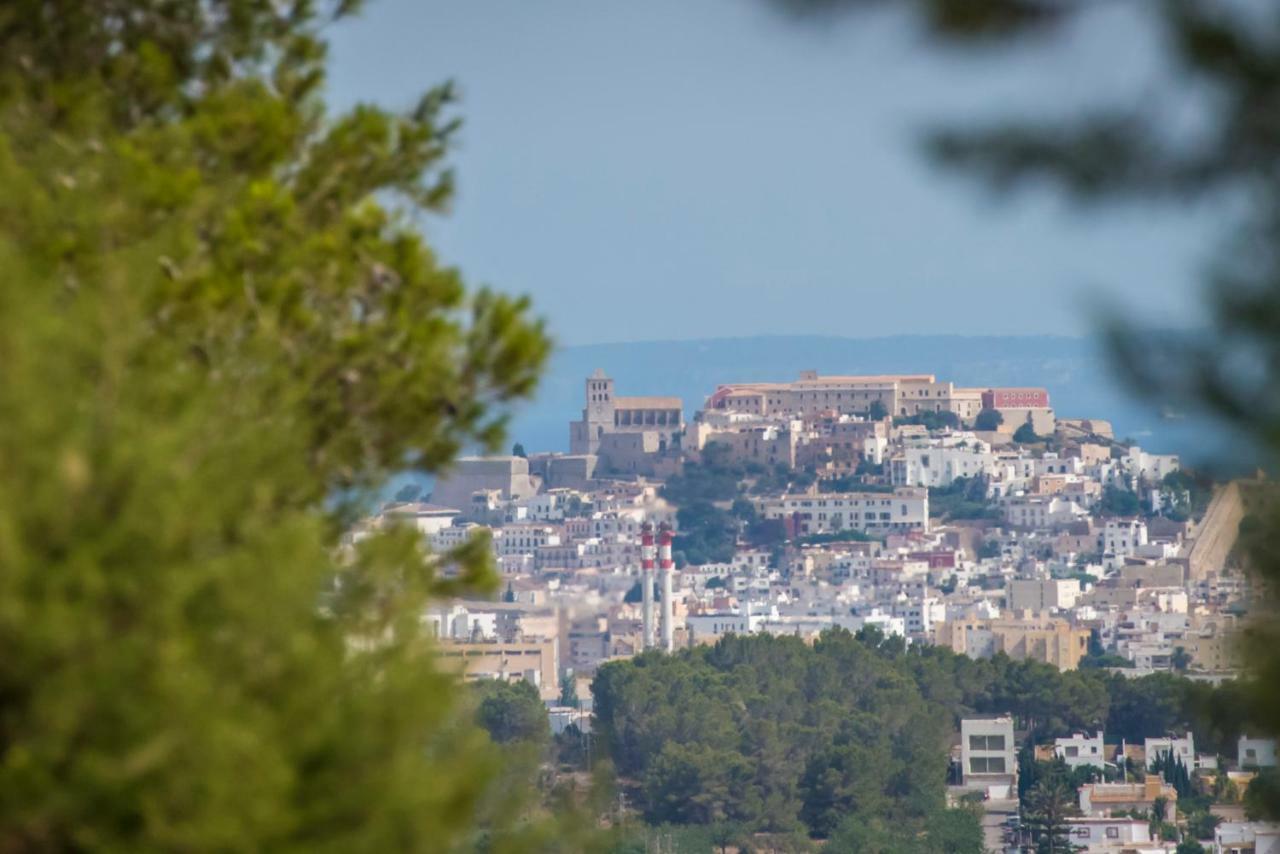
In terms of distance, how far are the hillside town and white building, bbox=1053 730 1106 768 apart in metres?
0.07

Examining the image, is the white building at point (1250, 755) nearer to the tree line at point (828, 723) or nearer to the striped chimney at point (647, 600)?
the tree line at point (828, 723)

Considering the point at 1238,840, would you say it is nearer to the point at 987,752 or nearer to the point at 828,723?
the point at 987,752

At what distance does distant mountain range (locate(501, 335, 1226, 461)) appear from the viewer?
143500mm

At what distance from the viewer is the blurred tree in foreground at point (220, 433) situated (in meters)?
2.51

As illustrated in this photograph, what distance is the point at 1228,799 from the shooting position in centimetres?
3098

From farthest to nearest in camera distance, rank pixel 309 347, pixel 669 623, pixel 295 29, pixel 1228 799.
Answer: pixel 669 623 < pixel 1228 799 < pixel 295 29 < pixel 309 347

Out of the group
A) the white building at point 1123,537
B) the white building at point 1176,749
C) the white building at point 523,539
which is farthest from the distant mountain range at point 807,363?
the white building at point 1176,749

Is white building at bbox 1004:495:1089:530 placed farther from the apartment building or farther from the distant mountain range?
the distant mountain range

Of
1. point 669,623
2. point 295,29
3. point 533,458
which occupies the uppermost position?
point 533,458

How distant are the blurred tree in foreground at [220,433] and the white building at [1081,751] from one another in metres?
36.6

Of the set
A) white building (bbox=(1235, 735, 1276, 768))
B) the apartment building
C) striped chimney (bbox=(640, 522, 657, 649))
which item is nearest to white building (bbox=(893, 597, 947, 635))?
the apartment building

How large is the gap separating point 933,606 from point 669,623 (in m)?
9.06

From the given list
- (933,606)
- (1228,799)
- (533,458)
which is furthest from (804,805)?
(533,458)

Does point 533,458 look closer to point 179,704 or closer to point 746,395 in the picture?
point 746,395
